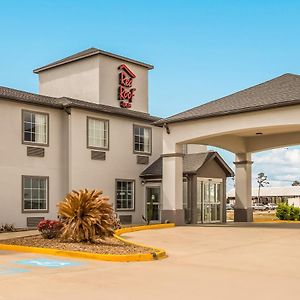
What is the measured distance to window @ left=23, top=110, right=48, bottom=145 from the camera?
870 inches

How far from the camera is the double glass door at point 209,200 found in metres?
26.5

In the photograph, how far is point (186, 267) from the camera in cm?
1111

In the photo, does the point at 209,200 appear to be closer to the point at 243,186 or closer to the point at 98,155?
the point at 243,186

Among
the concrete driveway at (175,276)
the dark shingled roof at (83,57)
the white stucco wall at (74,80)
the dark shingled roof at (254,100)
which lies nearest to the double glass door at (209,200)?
the dark shingled roof at (254,100)

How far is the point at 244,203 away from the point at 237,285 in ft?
65.9

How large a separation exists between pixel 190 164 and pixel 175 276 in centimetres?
1657

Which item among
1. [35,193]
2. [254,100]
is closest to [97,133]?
[35,193]

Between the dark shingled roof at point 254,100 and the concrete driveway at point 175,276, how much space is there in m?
6.95

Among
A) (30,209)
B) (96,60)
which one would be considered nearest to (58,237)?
(30,209)

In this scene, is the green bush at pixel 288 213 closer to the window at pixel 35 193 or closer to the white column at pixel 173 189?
the white column at pixel 173 189

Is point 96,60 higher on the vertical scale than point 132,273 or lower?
higher

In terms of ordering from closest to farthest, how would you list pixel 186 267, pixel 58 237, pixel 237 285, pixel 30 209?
pixel 237 285 → pixel 186 267 → pixel 58 237 → pixel 30 209

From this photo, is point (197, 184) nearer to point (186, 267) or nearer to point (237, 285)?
point (186, 267)

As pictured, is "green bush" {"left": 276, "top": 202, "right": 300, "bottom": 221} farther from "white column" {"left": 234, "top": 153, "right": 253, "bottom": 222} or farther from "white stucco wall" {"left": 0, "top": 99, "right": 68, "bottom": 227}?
"white stucco wall" {"left": 0, "top": 99, "right": 68, "bottom": 227}
